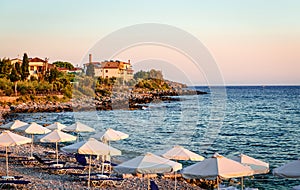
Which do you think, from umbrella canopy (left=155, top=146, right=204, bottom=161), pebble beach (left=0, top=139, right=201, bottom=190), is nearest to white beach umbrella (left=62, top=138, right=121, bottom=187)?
pebble beach (left=0, top=139, right=201, bottom=190)

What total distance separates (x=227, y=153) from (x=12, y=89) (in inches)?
1606

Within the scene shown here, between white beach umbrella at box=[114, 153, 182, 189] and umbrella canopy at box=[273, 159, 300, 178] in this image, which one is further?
white beach umbrella at box=[114, 153, 182, 189]

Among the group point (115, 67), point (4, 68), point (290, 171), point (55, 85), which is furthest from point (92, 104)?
point (290, 171)

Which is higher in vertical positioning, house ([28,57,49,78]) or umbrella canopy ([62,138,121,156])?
house ([28,57,49,78])

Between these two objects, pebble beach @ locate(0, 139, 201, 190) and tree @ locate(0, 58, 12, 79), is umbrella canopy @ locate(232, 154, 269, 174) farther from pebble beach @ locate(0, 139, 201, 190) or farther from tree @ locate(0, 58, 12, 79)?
tree @ locate(0, 58, 12, 79)

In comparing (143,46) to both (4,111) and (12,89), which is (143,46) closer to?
(4,111)

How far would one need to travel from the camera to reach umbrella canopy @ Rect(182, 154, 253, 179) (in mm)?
8539

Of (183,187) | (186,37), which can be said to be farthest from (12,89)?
(183,187)

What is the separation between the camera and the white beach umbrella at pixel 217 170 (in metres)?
8.54

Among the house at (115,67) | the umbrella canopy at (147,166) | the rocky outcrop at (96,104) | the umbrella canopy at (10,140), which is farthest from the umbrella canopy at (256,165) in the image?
the rocky outcrop at (96,104)

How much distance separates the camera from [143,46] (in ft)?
57.4

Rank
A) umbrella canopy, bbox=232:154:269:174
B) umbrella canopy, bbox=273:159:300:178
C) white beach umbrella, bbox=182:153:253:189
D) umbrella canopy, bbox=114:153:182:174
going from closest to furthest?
1. umbrella canopy, bbox=273:159:300:178
2. white beach umbrella, bbox=182:153:253:189
3. umbrella canopy, bbox=114:153:182:174
4. umbrella canopy, bbox=232:154:269:174

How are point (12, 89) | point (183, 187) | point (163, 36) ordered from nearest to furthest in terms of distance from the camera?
point (183, 187), point (163, 36), point (12, 89)

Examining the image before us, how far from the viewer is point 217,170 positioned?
8.59 meters
